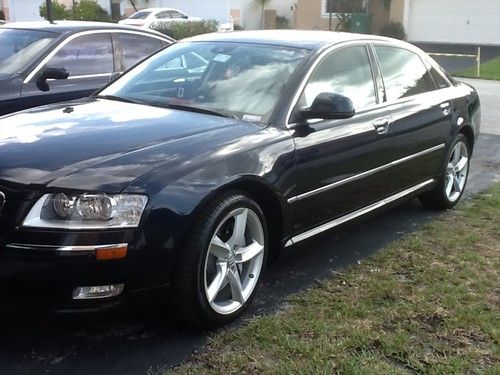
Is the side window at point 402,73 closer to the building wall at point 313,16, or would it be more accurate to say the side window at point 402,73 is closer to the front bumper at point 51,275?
the front bumper at point 51,275

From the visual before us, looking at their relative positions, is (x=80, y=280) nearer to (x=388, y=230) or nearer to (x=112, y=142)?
(x=112, y=142)

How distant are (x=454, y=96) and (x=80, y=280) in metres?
3.96

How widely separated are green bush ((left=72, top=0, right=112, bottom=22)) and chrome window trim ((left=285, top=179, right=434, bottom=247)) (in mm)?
30040

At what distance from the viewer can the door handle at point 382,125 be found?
457 centimetres

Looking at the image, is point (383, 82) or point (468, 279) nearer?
point (468, 279)

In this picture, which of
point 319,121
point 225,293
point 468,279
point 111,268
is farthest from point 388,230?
point 111,268

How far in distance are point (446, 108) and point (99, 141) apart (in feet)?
10.7

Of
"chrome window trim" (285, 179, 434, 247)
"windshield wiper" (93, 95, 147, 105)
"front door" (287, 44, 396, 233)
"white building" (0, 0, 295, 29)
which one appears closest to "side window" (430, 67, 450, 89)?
"chrome window trim" (285, 179, 434, 247)

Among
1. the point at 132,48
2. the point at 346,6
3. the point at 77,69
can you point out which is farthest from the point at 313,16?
the point at 77,69

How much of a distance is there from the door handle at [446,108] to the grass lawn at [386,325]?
129 centimetres

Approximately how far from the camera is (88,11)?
33.9 m

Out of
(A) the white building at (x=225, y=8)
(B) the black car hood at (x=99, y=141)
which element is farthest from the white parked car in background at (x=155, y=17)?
(B) the black car hood at (x=99, y=141)

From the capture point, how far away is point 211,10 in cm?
3697

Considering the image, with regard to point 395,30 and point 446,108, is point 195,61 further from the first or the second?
point 395,30
